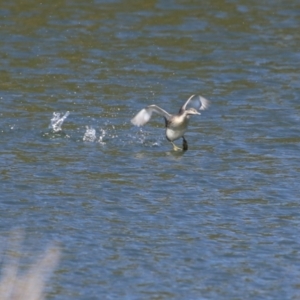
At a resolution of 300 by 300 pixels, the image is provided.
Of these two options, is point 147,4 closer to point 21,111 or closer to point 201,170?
point 21,111

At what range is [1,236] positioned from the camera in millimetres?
10844

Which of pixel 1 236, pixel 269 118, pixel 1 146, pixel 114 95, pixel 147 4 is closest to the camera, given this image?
pixel 1 236

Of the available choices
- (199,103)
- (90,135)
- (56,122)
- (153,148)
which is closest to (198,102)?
(199,103)

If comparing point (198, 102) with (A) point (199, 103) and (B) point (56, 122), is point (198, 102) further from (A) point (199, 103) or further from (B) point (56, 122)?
(B) point (56, 122)

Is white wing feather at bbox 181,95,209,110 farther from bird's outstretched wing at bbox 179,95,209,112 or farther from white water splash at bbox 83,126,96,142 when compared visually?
white water splash at bbox 83,126,96,142

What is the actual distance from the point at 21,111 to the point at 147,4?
8.47 metres

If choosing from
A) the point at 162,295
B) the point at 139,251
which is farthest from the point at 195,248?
the point at 162,295

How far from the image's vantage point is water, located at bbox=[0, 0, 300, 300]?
10.0 meters

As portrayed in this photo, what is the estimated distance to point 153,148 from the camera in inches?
598

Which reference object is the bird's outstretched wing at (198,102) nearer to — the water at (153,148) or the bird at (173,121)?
the water at (153,148)

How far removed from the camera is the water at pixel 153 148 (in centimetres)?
1002

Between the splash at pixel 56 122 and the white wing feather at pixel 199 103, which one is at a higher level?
the white wing feather at pixel 199 103

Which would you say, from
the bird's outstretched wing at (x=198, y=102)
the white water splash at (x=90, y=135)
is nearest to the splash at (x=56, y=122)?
the white water splash at (x=90, y=135)

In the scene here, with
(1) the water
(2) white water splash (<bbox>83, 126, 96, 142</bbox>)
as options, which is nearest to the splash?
(1) the water
